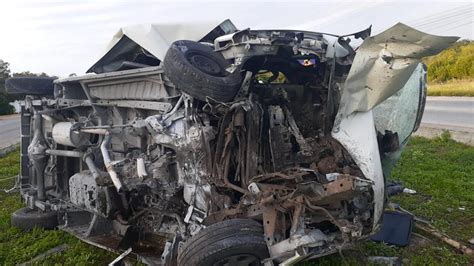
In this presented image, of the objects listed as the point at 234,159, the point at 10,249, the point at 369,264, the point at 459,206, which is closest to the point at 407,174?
the point at 459,206

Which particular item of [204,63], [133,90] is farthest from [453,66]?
[204,63]

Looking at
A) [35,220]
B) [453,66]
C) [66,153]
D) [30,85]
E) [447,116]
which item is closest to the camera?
[66,153]

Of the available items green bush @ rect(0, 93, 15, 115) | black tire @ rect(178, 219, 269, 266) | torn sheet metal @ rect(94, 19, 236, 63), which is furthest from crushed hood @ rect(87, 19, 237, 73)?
green bush @ rect(0, 93, 15, 115)

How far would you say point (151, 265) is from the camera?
323 centimetres

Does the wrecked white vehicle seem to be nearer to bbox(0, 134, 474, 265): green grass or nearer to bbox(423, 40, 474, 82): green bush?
bbox(0, 134, 474, 265): green grass

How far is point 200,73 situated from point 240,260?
1.38 m

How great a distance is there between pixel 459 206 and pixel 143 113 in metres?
3.97

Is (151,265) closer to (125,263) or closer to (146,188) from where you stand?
(125,263)

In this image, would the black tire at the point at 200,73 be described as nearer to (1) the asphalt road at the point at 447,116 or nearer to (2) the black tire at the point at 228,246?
(2) the black tire at the point at 228,246

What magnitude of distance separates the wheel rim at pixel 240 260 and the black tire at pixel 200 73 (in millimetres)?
1188

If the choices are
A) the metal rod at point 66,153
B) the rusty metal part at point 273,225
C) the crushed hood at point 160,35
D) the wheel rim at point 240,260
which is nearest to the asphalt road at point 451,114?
the crushed hood at point 160,35

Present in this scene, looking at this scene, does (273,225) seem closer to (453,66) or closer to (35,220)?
(35,220)

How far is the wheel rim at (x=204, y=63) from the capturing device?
324 cm

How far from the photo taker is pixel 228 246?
8.70 ft
